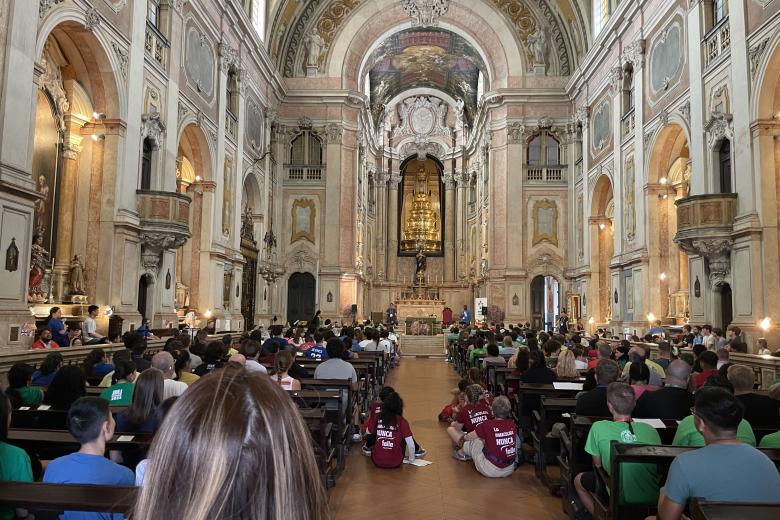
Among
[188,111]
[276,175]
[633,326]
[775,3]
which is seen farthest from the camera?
[276,175]

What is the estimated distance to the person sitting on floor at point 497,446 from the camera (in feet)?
20.6

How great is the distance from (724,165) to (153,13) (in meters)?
13.8

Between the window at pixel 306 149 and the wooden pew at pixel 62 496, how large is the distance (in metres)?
26.1

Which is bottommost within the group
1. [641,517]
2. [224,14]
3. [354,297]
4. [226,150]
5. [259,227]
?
[641,517]

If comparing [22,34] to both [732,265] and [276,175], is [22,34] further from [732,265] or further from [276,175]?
[276,175]

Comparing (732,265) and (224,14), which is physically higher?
(224,14)

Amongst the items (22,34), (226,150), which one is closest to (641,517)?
(22,34)

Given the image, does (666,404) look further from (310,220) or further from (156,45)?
(310,220)

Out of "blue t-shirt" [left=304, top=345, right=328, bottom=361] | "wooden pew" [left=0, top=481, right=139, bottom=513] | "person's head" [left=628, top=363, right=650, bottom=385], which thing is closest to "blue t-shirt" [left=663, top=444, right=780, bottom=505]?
"wooden pew" [left=0, top=481, right=139, bottom=513]

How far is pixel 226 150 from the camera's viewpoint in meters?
20.3

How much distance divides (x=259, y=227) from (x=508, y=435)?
19925 mm

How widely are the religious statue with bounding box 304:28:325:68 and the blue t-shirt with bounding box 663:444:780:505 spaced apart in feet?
88.7

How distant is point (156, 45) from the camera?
49.1 ft

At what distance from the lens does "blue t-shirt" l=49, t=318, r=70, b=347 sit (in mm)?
10164
